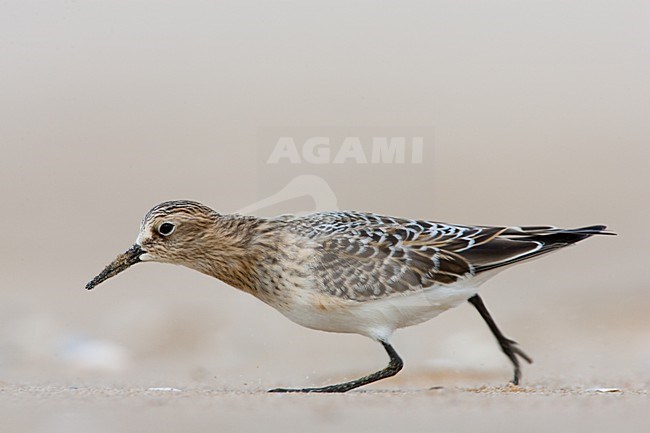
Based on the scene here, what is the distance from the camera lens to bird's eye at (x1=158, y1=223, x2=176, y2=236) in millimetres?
5047

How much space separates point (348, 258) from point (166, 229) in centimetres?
80

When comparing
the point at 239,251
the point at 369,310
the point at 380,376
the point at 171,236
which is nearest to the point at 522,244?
the point at 369,310

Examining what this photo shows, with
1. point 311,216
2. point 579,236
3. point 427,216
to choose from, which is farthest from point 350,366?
point 579,236

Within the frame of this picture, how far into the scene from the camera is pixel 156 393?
496cm

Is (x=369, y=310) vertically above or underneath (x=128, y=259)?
underneath

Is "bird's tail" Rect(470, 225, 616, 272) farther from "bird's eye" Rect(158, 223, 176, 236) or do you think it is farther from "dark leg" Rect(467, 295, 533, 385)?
"bird's eye" Rect(158, 223, 176, 236)

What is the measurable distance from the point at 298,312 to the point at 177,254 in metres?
0.62

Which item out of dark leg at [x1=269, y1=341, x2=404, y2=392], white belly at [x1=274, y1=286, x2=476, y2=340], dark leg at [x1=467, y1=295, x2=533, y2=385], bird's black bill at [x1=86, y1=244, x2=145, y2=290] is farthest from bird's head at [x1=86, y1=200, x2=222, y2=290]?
dark leg at [x1=467, y1=295, x2=533, y2=385]

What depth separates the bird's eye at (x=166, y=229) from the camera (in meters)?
5.05

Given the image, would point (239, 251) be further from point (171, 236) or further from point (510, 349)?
point (510, 349)

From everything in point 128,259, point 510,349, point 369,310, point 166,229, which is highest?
point 166,229

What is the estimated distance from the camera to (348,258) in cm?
489

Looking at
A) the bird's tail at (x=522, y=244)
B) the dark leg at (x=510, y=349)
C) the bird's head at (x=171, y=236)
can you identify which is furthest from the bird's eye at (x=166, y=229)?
the dark leg at (x=510, y=349)

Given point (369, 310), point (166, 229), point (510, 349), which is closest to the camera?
point (369, 310)
